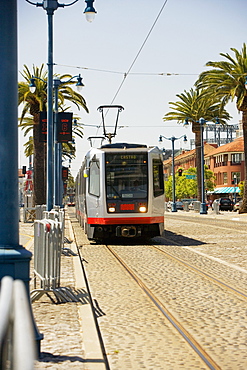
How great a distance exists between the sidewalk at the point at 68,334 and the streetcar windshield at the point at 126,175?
1017 centimetres

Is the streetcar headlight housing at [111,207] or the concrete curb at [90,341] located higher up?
the streetcar headlight housing at [111,207]

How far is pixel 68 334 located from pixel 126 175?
14076 mm

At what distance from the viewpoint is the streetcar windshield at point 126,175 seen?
2053 centimetres

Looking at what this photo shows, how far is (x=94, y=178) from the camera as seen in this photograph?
824 inches

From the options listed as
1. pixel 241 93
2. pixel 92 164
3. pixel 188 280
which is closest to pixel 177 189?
pixel 241 93

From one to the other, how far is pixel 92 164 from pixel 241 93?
23594 millimetres

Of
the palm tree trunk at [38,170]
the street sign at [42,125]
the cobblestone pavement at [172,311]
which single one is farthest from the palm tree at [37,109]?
the cobblestone pavement at [172,311]

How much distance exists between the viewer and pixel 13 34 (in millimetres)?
5730

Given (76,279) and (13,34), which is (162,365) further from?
(76,279)

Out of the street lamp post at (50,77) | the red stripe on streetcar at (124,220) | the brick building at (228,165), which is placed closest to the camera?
the street lamp post at (50,77)

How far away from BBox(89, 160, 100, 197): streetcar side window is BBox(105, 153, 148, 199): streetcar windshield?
1.12 ft

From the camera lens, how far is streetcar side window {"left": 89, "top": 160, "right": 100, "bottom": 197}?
2067 centimetres

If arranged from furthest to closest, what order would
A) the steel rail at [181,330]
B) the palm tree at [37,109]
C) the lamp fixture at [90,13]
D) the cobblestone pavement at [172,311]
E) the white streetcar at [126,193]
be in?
the palm tree at [37,109], the white streetcar at [126,193], the lamp fixture at [90,13], the cobblestone pavement at [172,311], the steel rail at [181,330]

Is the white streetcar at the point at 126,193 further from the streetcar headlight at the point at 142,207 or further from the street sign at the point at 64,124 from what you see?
the street sign at the point at 64,124
